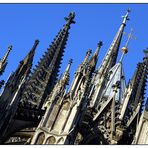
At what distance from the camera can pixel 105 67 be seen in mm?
33531

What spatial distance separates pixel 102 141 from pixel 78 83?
153 inches

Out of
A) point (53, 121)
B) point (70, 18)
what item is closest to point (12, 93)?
point (53, 121)

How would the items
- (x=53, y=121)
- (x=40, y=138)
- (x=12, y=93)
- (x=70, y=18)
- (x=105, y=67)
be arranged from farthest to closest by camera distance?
1. (x=70, y=18)
2. (x=105, y=67)
3. (x=12, y=93)
4. (x=53, y=121)
5. (x=40, y=138)

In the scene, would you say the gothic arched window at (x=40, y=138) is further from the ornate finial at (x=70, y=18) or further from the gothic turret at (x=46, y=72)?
the ornate finial at (x=70, y=18)

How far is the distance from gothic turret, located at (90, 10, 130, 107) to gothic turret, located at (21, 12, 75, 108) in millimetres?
3156

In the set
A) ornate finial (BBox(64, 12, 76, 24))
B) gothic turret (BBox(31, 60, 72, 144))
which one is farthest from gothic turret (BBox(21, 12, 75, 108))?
gothic turret (BBox(31, 60, 72, 144))

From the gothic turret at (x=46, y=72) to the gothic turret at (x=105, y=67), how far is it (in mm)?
3156

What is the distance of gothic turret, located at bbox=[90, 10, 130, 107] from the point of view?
31328 mm

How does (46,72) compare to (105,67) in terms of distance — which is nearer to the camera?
(105,67)

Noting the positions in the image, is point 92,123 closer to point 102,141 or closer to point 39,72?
point 102,141

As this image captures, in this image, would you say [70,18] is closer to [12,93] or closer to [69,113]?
[12,93]

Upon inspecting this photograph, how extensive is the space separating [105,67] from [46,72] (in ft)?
15.7

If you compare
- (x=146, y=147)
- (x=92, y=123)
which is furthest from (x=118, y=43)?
(x=146, y=147)

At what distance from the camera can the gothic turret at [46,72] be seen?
111 feet
